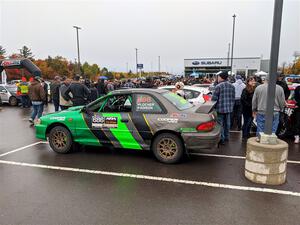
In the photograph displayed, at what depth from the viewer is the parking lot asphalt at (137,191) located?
126 inches

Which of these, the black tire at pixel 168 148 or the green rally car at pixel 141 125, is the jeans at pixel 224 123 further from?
the black tire at pixel 168 148

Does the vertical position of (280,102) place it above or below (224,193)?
above

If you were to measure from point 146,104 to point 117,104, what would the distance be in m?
0.68

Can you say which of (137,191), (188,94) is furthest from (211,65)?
(137,191)

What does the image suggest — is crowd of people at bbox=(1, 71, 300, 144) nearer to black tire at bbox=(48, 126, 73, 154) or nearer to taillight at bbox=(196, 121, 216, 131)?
taillight at bbox=(196, 121, 216, 131)

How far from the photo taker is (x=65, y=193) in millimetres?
3865

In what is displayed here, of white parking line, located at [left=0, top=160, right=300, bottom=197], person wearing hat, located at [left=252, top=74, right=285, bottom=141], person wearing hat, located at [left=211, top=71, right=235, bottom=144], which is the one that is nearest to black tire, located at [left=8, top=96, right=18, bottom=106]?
white parking line, located at [left=0, top=160, right=300, bottom=197]

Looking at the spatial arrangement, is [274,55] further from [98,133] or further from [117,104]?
[98,133]

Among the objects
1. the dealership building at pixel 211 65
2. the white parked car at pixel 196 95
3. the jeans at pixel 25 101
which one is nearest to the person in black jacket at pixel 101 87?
the jeans at pixel 25 101

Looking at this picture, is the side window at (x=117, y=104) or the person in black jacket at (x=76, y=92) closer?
the side window at (x=117, y=104)

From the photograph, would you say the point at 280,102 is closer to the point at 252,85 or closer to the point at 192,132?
the point at 252,85

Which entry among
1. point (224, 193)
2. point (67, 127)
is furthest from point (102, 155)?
point (224, 193)

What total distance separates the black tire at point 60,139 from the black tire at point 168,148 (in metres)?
2.03

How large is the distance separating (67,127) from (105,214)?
3.02 metres
